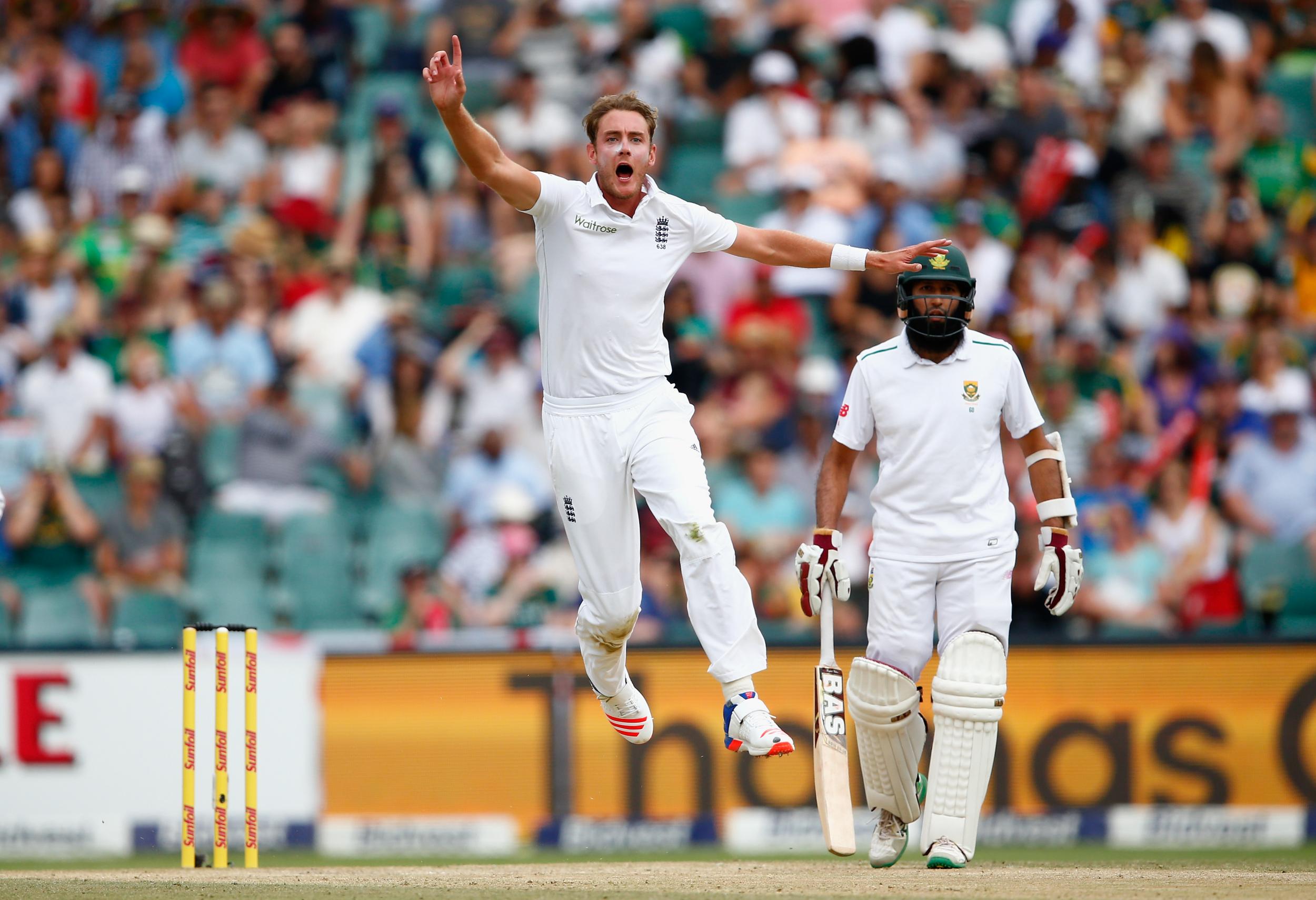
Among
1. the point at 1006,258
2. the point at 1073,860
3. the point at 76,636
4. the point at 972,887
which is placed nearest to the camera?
the point at 972,887

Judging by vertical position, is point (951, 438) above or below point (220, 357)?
below

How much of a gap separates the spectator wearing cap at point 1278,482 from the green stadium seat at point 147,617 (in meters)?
7.23

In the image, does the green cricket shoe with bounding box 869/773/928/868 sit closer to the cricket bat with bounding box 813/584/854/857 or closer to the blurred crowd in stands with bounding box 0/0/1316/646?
the cricket bat with bounding box 813/584/854/857

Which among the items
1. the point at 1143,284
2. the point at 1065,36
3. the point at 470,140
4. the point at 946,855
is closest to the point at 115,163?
the point at 1065,36

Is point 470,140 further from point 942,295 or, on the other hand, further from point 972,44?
point 972,44

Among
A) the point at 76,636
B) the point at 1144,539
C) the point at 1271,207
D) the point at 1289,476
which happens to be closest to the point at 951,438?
the point at 1144,539

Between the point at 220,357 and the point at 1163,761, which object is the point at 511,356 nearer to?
the point at 220,357

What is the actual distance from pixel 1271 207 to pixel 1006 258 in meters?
2.56

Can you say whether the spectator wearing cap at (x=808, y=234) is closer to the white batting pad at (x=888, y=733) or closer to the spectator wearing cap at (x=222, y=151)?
the spectator wearing cap at (x=222, y=151)

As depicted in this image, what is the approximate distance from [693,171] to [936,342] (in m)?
→ 7.97

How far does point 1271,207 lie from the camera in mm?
15602

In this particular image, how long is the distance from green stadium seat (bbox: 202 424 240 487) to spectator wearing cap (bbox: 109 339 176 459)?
1.01 feet

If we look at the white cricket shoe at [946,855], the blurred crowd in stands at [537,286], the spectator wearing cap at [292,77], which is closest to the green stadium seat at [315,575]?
the blurred crowd in stands at [537,286]

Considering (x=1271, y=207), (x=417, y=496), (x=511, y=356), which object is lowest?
(x=417, y=496)
